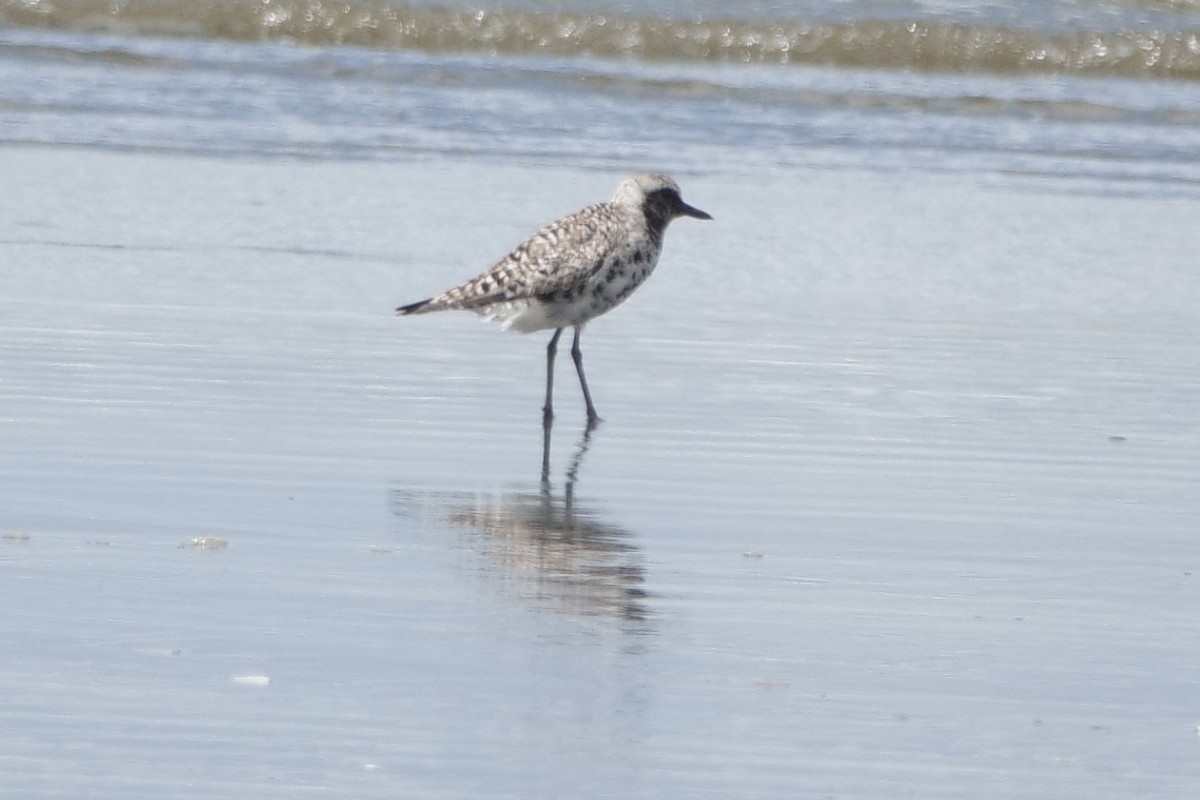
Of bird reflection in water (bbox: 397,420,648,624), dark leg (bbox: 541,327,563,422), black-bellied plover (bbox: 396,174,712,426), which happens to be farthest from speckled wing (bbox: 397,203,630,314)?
bird reflection in water (bbox: 397,420,648,624)

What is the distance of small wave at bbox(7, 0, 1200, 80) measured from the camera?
21.5 metres

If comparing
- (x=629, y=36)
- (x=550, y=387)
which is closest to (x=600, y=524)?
(x=550, y=387)

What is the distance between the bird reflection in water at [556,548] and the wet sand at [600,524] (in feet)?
0.06

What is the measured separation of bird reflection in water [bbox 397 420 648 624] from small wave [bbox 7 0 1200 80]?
50.4 ft

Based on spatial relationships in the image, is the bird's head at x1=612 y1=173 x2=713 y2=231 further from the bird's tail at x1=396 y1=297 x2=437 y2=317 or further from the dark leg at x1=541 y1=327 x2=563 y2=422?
the bird's tail at x1=396 y1=297 x2=437 y2=317

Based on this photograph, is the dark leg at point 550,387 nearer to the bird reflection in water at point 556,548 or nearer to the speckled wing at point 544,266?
the speckled wing at point 544,266

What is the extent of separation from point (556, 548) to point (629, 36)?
54.6 ft

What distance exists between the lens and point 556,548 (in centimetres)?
566

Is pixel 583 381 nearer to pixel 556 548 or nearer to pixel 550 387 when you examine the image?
pixel 550 387

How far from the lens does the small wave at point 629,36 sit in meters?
21.5

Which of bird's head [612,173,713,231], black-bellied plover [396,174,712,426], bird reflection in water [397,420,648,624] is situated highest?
bird's head [612,173,713,231]

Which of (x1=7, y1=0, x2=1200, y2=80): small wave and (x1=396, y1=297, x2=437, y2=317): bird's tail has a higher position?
(x1=396, y1=297, x2=437, y2=317): bird's tail

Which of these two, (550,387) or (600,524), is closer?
(600,524)

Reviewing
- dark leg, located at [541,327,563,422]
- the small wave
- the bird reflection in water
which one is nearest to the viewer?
the bird reflection in water
